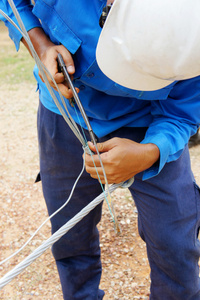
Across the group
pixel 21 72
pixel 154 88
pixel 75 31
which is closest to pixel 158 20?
pixel 154 88

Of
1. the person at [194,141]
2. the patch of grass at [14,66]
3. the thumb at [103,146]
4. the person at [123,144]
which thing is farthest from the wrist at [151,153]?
the patch of grass at [14,66]

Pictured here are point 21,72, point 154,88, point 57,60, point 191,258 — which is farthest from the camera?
point 21,72

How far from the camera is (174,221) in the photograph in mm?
1438

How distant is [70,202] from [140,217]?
327 millimetres

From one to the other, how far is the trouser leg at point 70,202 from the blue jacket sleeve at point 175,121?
359mm

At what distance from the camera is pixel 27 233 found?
2.80 meters

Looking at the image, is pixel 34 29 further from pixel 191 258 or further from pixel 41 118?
pixel 191 258

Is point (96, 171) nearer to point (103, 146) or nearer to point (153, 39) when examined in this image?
point (103, 146)

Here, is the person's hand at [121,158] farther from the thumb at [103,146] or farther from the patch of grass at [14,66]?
the patch of grass at [14,66]

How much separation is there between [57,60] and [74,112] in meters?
0.26

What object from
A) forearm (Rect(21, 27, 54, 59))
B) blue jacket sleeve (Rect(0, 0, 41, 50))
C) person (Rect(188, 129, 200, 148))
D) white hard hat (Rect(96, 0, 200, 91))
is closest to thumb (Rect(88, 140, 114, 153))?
white hard hat (Rect(96, 0, 200, 91))

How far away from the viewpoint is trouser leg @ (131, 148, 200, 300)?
4.71 ft

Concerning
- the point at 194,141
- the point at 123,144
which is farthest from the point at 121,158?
the point at 194,141

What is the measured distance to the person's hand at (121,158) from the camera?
1.25m
